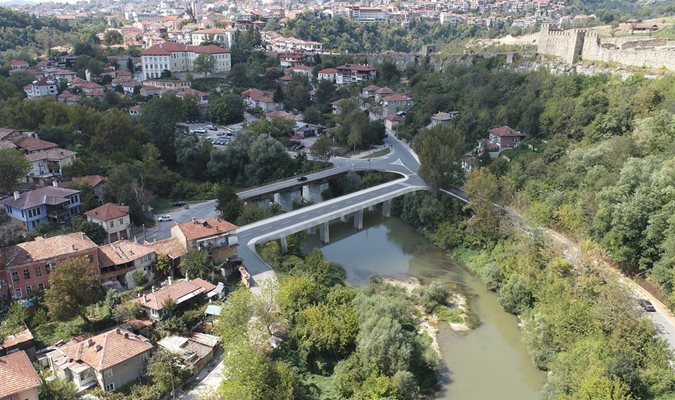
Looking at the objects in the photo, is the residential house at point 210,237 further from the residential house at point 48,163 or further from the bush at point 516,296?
the bush at point 516,296

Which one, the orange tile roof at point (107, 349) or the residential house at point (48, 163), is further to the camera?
the residential house at point (48, 163)

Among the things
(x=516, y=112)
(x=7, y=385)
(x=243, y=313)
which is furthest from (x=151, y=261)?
(x=516, y=112)

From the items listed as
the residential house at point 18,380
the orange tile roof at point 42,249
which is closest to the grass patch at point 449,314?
the orange tile roof at point 42,249

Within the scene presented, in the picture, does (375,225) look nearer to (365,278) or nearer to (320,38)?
(365,278)

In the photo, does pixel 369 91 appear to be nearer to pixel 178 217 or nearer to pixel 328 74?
pixel 328 74

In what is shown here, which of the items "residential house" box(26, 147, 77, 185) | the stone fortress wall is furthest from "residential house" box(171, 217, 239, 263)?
the stone fortress wall

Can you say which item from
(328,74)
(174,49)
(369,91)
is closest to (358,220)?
(369,91)

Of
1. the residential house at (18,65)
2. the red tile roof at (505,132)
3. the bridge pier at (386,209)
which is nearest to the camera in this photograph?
the bridge pier at (386,209)
